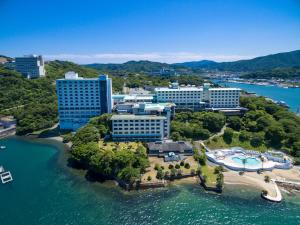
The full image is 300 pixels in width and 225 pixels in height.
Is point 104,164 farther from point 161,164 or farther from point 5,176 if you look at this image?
point 5,176

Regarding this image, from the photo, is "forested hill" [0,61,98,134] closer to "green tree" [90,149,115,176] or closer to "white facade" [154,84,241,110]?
"green tree" [90,149,115,176]

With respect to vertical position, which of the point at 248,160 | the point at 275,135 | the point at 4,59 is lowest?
the point at 248,160

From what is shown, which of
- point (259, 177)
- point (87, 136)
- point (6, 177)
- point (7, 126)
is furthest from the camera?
point (7, 126)

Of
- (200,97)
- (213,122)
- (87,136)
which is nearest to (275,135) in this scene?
(213,122)

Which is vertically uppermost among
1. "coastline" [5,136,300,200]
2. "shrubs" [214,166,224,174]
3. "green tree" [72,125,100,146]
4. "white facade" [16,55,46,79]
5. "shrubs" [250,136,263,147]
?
"white facade" [16,55,46,79]

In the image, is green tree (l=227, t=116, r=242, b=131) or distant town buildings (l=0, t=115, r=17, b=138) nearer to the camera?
green tree (l=227, t=116, r=242, b=131)

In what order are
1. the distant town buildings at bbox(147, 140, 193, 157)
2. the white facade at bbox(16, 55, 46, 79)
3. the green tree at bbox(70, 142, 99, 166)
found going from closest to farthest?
the green tree at bbox(70, 142, 99, 166) → the distant town buildings at bbox(147, 140, 193, 157) → the white facade at bbox(16, 55, 46, 79)

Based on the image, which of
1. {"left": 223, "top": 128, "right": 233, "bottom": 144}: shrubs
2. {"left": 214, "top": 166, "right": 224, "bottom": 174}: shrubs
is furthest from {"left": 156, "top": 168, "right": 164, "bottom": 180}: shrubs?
{"left": 223, "top": 128, "right": 233, "bottom": 144}: shrubs
